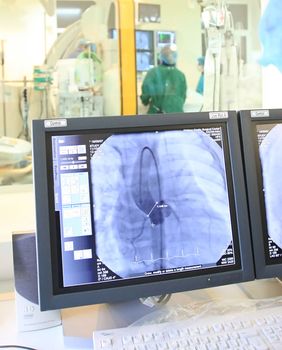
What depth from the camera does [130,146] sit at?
2.66ft

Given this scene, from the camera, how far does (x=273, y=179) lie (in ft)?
2.86

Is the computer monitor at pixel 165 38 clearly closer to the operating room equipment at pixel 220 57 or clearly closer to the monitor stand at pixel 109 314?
the operating room equipment at pixel 220 57

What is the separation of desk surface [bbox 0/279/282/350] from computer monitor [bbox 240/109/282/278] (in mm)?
117

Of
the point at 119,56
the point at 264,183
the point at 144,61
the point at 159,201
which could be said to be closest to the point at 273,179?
the point at 264,183

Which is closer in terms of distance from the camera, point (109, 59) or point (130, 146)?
point (130, 146)

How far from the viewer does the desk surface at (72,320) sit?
0.79 metres

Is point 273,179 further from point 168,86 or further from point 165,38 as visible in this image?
point 165,38

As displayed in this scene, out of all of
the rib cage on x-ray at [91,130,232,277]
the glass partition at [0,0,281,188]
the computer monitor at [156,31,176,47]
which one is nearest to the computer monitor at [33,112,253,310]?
the rib cage on x-ray at [91,130,232,277]

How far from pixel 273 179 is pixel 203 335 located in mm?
331

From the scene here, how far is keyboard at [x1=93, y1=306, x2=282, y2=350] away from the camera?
0.72m

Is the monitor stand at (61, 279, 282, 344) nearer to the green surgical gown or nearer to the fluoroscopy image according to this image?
the fluoroscopy image

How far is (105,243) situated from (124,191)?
0.32 ft

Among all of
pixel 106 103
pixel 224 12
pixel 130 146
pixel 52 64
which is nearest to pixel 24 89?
pixel 52 64

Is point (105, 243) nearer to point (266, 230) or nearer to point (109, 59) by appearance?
point (266, 230)
